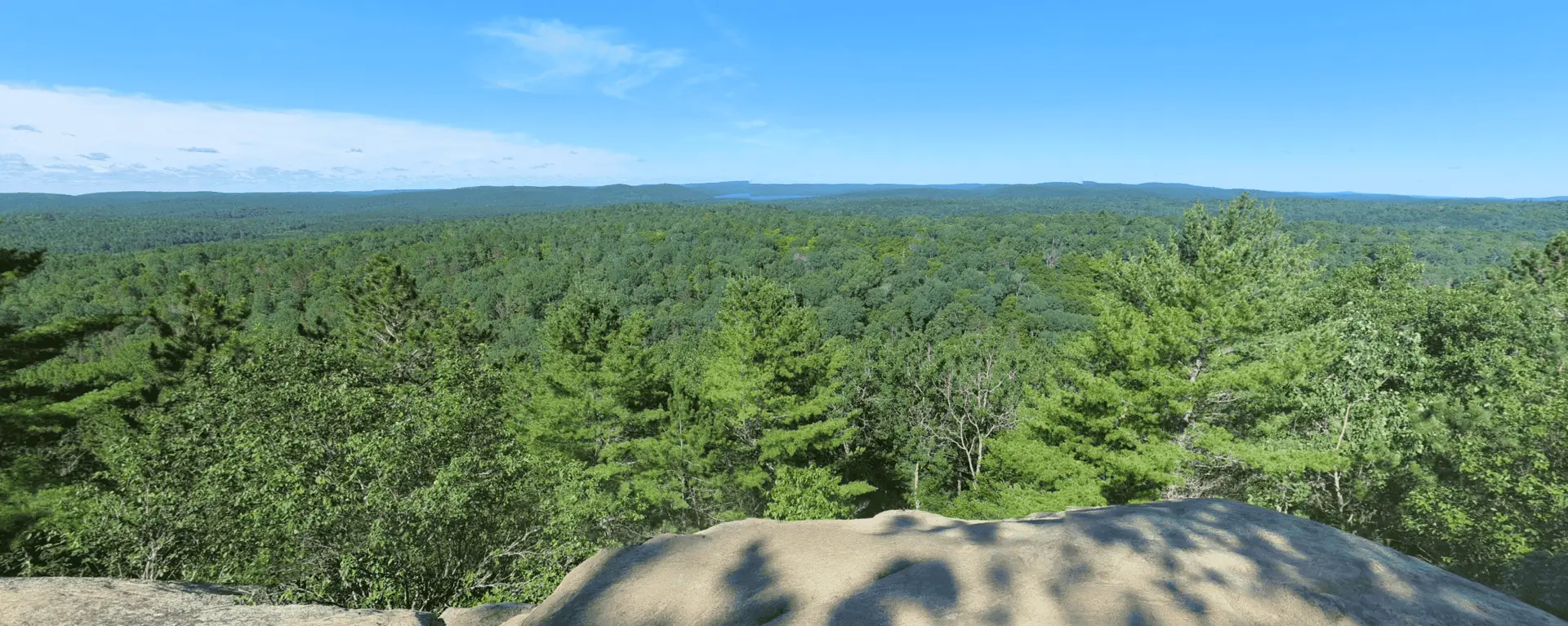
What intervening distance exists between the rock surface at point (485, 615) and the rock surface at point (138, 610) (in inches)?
15.7

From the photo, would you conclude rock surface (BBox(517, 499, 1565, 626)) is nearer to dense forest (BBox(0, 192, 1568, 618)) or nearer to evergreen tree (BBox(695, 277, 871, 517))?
dense forest (BBox(0, 192, 1568, 618))

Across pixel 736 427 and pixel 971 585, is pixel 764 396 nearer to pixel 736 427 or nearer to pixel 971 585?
pixel 736 427

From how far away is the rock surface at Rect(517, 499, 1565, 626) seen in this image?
6105 mm

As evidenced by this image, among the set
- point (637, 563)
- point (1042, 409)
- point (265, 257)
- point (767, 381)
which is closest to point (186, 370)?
point (767, 381)

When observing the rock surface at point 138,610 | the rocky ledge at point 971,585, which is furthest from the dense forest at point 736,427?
the rocky ledge at point 971,585

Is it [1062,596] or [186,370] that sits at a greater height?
[1062,596]

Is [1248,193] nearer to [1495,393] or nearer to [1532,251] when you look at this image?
[1495,393]

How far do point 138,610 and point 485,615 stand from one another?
3906mm

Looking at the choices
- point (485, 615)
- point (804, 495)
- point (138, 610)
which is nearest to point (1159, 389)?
point (804, 495)

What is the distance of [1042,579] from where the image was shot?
674cm

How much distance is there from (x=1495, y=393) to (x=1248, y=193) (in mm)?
11312

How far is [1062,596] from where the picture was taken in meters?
6.31

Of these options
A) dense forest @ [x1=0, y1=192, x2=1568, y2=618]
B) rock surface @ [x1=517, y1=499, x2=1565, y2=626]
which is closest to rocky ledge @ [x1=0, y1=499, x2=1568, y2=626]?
rock surface @ [x1=517, y1=499, x2=1565, y2=626]

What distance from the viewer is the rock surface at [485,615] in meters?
8.03
